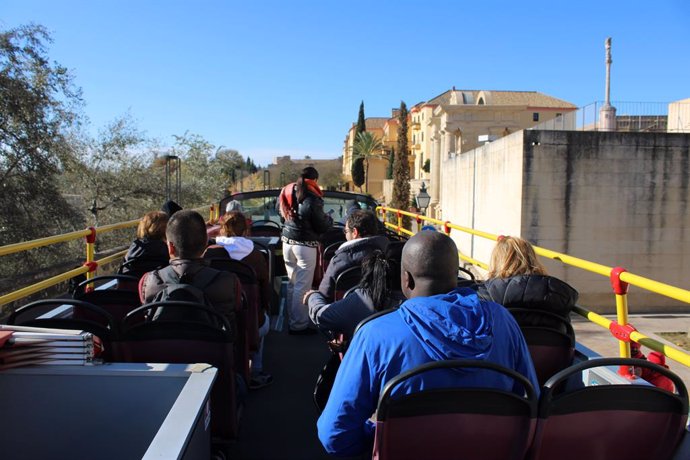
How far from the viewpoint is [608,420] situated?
1.82m

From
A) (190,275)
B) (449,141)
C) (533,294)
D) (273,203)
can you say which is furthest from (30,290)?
(449,141)

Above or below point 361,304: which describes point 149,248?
above

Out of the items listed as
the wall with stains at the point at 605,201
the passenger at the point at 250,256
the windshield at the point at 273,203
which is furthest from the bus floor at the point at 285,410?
the wall with stains at the point at 605,201

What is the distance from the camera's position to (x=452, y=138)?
4256 cm

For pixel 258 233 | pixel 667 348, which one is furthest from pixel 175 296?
pixel 258 233

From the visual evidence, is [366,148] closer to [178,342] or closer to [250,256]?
[250,256]

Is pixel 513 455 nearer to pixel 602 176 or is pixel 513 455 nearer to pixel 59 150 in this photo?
pixel 59 150

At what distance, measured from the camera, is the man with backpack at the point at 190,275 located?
9.45 ft

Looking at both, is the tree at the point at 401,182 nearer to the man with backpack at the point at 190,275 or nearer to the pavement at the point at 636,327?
the pavement at the point at 636,327

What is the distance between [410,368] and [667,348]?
162 cm

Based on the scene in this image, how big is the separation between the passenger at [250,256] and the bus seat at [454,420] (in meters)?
2.39

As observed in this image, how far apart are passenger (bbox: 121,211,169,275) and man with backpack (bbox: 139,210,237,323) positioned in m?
1.39

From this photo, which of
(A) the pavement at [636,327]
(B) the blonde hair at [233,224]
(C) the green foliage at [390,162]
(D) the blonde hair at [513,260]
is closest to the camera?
(D) the blonde hair at [513,260]

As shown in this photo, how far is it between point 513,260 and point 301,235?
8.49ft
